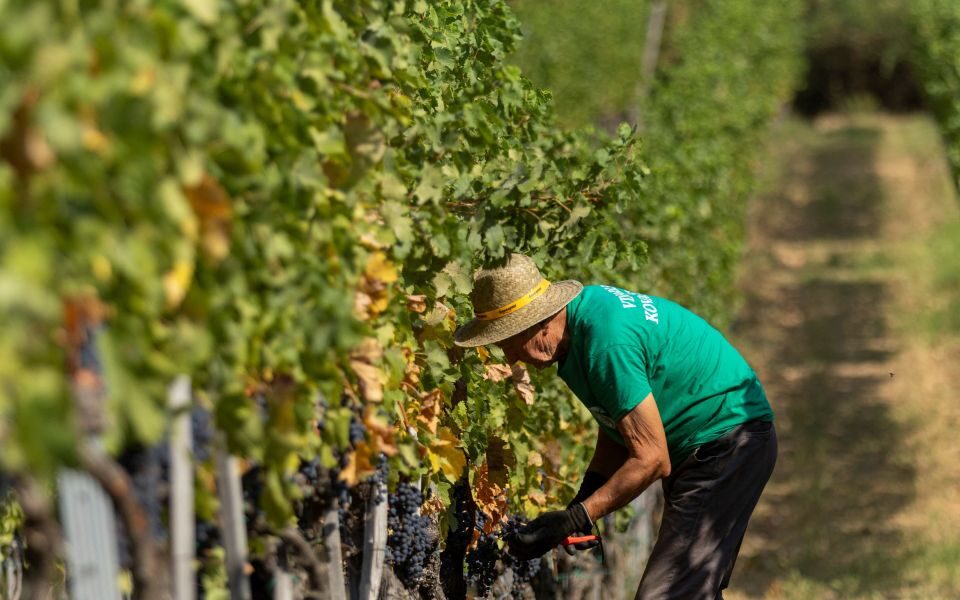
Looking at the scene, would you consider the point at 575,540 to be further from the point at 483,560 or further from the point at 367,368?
the point at 367,368

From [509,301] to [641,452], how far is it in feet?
1.82

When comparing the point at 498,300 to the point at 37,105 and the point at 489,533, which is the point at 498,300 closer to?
the point at 489,533

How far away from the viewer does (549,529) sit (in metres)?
4.07

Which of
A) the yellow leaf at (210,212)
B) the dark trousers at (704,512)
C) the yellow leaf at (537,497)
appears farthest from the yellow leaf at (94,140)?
the yellow leaf at (537,497)

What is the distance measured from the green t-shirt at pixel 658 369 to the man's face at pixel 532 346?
0.06m

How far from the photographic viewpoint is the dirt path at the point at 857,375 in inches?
320

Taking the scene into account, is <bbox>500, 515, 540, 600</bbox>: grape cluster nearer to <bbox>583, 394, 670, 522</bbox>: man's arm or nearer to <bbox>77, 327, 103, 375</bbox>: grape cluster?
<bbox>583, 394, 670, 522</bbox>: man's arm

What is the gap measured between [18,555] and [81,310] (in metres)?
2.77

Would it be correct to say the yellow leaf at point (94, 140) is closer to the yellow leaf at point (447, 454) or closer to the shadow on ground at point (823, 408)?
the yellow leaf at point (447, 454)

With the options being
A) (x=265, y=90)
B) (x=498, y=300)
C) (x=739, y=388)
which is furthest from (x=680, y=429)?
(x=265, y=90)

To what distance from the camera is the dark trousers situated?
425cm

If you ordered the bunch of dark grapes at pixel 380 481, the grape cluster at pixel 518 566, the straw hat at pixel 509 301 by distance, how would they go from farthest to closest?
the grape cluster at pixel 518 566 < the straw hat at pixel 509 301 < the bunch of dark grapes at pixel 380 481

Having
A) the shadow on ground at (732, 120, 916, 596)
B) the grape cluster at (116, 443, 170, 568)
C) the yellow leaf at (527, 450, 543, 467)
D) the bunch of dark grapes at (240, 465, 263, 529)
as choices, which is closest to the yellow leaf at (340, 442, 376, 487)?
the bunch of dark grapes at (240, 465, 263, 529)

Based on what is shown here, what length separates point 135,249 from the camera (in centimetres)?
206
